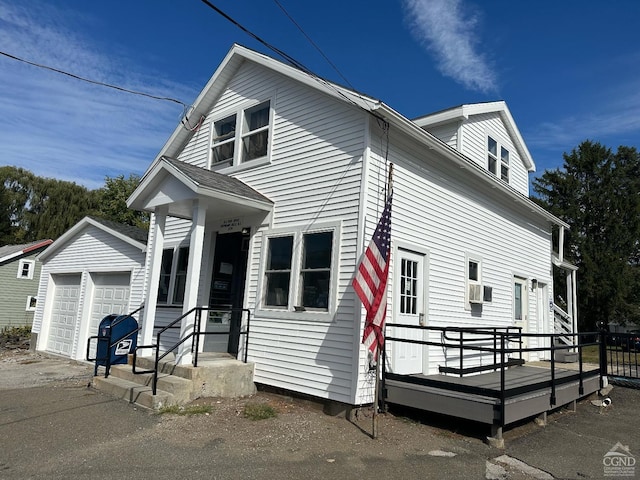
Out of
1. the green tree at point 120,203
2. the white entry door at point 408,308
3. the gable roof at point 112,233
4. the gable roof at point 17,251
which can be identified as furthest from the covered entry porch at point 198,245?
the green tree at point 120,203

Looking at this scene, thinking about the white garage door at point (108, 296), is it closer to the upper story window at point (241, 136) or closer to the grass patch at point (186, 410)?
the upper story window at point (241, 136)

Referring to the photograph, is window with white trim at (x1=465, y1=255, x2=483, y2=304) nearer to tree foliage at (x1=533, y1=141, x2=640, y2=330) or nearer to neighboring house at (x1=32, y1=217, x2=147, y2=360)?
neighboring house at (x1=32, y1=217, x2=147, y2=360)

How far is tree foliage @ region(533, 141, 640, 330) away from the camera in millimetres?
26875

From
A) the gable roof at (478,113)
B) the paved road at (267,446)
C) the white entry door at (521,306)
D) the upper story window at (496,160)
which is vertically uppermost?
the gable roof at (478,113)

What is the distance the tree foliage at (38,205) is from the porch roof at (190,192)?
30.5 metres

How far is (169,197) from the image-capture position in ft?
27.2

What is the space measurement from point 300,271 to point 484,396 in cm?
348

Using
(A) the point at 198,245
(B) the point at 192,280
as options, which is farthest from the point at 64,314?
(A) the point at 198,245

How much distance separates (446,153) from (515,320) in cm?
544

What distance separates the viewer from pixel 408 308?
7.93 meters

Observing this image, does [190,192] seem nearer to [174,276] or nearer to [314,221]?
[314,221]

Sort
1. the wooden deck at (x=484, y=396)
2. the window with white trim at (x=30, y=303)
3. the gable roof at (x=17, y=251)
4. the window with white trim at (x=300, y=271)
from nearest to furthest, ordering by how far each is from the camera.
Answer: the wooden deck at (x=484, y=396)
the window with white trim at (x=300, y=271)
the gable roof at (x=17, y=251)
the window with white trim at (x=30, y=303)

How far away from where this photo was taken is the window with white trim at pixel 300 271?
741 centimetres

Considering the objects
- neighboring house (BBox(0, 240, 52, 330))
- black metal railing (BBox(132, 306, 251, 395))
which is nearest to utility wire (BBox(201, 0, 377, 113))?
black metal railing (BBox(132, 306, 251, 395))
